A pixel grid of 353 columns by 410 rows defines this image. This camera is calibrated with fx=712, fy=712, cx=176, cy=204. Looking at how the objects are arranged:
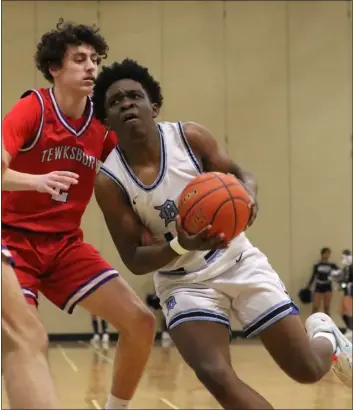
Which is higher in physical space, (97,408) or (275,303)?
(275,303)

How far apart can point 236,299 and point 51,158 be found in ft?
4.05

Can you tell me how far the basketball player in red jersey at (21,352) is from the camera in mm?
2234

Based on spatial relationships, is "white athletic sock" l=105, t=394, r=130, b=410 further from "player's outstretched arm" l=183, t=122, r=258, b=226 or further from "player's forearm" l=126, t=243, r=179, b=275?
"player's outstretched arm" l=183, t=122, r=258, b=226

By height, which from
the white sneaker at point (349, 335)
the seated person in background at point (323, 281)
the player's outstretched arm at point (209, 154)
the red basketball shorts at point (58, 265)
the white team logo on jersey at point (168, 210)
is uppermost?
the player's outstretched arm at point (209, 154)

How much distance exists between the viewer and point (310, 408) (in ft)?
19.6

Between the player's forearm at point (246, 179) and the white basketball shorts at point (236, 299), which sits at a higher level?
the player's forearm at point (246, 179)

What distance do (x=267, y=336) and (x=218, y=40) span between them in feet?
34.2

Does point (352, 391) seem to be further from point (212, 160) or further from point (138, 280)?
point (138, 280)

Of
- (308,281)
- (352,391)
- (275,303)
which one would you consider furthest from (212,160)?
(308,281)

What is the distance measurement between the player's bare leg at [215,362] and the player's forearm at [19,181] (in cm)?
99

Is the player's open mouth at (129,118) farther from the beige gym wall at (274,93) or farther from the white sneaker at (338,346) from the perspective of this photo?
the beige gym wall at (274,93)

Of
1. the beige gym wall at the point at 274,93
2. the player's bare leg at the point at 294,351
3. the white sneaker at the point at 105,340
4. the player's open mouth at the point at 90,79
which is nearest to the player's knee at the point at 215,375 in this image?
the player's bare leg at the point at 294,351

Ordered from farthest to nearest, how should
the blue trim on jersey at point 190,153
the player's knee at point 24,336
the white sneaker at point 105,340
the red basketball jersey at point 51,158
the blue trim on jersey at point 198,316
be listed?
the white sneaker at point 105,340, the red basketball jersey at point 51,158, the blue trim on jersey at point 190,153, the blue trim on jersey at point 198,316, the player's knee at point 24,336

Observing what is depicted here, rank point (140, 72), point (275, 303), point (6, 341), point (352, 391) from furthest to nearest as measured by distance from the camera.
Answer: point (352, 391) → point (140, 72) → point (275, 303) → point (6, 341)
